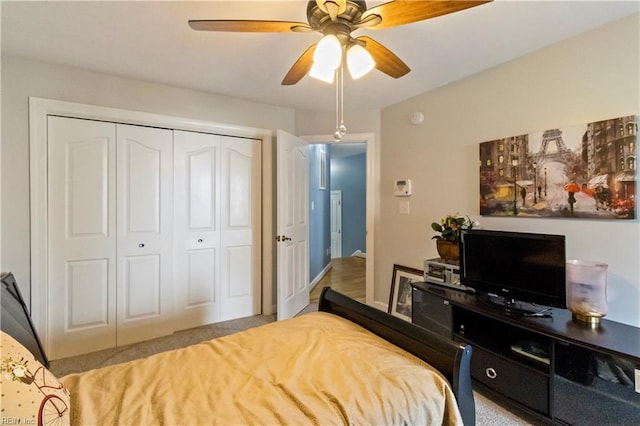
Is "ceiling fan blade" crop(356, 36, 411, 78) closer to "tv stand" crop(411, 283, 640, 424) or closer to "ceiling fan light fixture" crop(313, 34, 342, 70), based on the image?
"ceiling fan light fixture" crop(313, 34, 342, 70)

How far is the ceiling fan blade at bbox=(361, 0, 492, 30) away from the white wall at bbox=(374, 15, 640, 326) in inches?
53.3

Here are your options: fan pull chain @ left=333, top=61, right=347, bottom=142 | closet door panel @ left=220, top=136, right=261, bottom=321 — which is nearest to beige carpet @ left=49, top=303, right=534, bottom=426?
closet door panel @ left=220, top=136, right=261, bottom=321

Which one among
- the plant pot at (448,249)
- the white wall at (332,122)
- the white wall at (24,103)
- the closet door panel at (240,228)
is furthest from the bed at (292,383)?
the white wall at (332,122)

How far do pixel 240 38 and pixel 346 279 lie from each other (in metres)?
3.94

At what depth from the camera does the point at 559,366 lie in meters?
1.71

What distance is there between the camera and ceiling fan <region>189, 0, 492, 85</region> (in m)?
1.26

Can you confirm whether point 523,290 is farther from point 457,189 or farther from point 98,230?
point 98,230

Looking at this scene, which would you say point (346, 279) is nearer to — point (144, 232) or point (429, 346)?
point (144, 232)

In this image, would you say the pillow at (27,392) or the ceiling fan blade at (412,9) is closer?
the pillow at (27,392)

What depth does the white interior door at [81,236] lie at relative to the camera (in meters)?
2.45

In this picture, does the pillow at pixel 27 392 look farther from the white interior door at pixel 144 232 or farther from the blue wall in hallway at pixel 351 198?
the blue wall in hallway at pixel 351 198

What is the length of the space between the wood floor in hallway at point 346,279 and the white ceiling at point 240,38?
109 inches

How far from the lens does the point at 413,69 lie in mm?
2471

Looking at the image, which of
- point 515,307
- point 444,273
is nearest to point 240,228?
point 444,273
